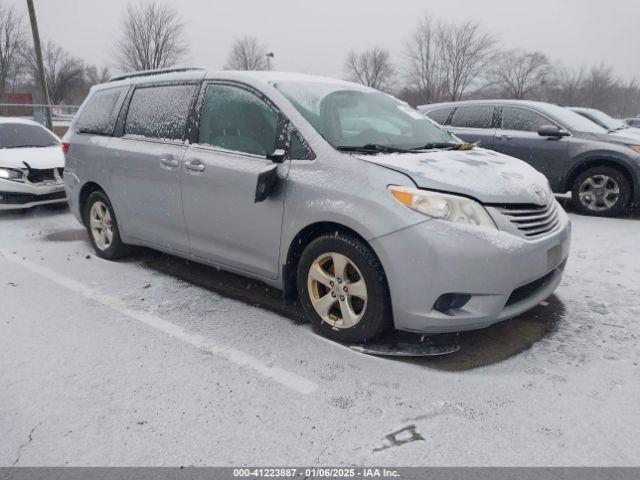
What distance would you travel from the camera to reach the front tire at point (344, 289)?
295cm

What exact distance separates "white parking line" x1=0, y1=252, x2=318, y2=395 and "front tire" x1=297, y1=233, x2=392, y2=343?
19.3 inches

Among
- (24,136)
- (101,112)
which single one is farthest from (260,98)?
(24,136)

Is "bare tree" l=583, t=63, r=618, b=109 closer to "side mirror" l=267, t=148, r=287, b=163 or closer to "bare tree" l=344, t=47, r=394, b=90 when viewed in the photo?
"bare tree" l=344, t=47, r=394, b=90

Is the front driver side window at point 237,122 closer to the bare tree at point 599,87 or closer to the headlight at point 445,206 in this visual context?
the headlight at point 445,206

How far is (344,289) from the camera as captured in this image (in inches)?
123

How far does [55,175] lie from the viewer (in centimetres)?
733

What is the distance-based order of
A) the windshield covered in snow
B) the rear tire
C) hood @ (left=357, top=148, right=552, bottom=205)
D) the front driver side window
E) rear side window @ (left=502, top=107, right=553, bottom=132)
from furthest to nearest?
the windshield covered in snow, rear side window @ (left=502, top=107, right=553, bottom=132), the rear tire, the front driver side window, hood @ (left=357, top=148, right=552, bottom=205)

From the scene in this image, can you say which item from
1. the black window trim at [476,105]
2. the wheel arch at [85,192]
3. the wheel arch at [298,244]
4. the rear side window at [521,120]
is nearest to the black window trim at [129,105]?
the wheel arch at [85,192]

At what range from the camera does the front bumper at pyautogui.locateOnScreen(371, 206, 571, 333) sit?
2732 mm

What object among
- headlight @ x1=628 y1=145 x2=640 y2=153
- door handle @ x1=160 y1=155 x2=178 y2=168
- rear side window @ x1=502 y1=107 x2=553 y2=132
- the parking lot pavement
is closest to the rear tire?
the parking lot pavement

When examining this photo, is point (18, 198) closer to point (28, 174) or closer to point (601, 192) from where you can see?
point (28, 174)

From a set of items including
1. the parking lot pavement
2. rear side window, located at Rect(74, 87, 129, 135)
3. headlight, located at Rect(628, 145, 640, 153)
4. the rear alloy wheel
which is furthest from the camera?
the rear alloy wheel

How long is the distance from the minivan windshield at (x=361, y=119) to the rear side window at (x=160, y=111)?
0.93 metres

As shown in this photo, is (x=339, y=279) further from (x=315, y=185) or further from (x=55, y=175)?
(x=55, y=175)
